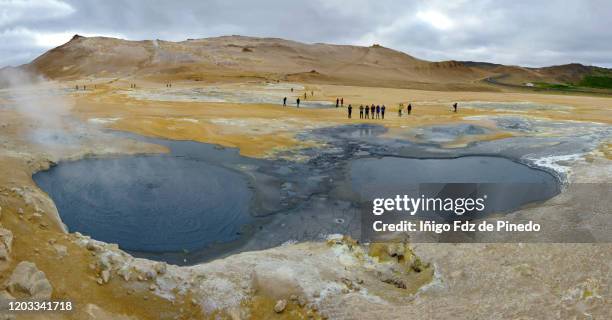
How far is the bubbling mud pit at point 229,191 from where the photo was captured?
49.1 ft

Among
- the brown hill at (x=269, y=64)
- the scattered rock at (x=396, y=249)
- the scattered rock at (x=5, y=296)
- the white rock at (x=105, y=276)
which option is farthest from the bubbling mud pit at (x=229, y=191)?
the brown hill at (x=269, y=64)

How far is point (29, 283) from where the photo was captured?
8.12 meters

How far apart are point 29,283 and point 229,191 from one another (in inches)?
452

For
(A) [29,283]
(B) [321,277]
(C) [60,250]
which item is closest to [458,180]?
(B) [321,277]

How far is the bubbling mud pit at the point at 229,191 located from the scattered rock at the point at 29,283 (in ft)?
16.6

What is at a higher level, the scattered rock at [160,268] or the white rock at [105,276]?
the white rock at [105,276]

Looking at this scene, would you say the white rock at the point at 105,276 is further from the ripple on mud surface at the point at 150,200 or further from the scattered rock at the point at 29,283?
the ripple on mud surface at the point at 150,200

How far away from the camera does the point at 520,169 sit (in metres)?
23.1

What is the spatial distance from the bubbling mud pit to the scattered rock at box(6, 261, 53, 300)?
16.6 feet

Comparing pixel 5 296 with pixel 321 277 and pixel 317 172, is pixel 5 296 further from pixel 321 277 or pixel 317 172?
pixel 317 172

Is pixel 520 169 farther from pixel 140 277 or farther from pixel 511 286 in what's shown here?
pixel 140 277

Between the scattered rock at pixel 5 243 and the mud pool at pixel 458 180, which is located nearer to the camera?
the scattered rock at pixel 5 243

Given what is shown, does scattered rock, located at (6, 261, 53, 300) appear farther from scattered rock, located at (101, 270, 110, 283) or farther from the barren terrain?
scattered rock, located at (101, 270, 110, 283)

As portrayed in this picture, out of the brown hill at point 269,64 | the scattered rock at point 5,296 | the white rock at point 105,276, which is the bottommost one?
the white rock at point 105,276
